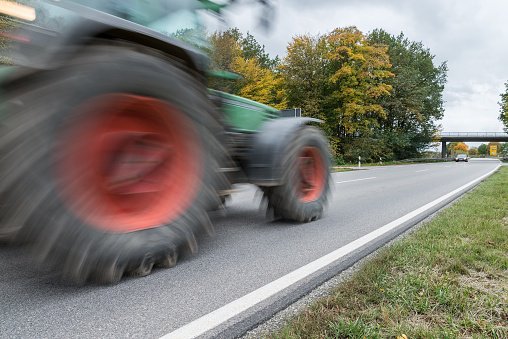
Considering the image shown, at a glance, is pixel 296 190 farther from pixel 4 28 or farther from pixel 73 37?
pixel 4 28

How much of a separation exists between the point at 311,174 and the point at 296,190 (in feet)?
2.04

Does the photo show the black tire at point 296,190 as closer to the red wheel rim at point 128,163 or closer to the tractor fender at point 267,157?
the tractor fender at point 267,157

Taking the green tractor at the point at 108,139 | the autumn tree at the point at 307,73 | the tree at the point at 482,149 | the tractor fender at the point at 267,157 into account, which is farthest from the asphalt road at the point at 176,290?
the tree at the point at 482,149

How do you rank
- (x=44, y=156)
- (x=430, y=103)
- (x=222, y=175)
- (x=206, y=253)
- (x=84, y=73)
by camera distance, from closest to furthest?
(x=44, y=156), (x=84, y=73), (x=222, y=175), (x=206, y=253), (x=430, y=103)

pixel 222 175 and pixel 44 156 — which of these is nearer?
pixel 44 156

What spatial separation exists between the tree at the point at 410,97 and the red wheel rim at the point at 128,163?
36.1 meters

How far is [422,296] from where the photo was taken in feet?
7.84

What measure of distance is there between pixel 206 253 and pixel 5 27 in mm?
2329

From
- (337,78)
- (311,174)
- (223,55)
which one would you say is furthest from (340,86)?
(223,55)

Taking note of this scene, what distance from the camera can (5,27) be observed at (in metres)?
2.44

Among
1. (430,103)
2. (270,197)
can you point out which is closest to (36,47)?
(270,197)

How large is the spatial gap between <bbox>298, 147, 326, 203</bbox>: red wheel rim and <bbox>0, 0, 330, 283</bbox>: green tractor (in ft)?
5.36

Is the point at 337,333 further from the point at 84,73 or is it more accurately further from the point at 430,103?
the point at 430,103

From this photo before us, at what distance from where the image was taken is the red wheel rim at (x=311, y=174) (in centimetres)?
480
